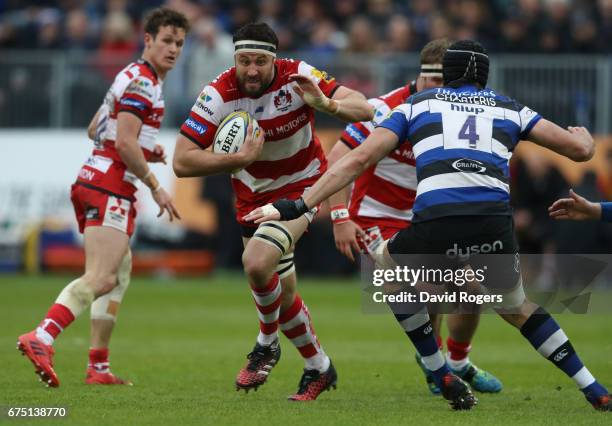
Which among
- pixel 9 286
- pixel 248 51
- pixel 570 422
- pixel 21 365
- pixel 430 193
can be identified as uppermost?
pixel 248 51

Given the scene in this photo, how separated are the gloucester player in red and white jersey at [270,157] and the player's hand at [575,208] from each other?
161 centimetres

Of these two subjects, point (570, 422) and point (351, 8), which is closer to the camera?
point (570, 422)

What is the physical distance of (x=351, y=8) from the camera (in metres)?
24.2

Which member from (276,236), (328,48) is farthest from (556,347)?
(328,48)

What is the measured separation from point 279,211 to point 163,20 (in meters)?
3.08

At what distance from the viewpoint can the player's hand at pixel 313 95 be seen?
8.28 metres

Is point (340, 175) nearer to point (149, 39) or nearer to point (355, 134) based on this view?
point (355, 134)

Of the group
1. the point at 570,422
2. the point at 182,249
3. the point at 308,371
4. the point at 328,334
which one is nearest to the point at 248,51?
the point at 308,371

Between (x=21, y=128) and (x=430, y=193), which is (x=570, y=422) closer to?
(x=430, y=193)

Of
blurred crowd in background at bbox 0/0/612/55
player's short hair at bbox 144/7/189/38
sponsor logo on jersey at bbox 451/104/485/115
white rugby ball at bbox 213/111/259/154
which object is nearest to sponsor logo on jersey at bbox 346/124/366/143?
white rugby ball at bbox 213/111/259/154

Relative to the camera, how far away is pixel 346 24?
24.2 meters

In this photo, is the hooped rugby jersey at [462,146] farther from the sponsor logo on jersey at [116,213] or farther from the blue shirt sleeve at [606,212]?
the sponsor logo on jersey at [116,213]

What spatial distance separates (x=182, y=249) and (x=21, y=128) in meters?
4.27

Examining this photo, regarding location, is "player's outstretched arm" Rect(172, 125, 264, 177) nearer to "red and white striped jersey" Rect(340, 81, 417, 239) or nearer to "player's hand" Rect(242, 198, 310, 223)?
"player's hand" Rect(242, 198, 310, 223)
